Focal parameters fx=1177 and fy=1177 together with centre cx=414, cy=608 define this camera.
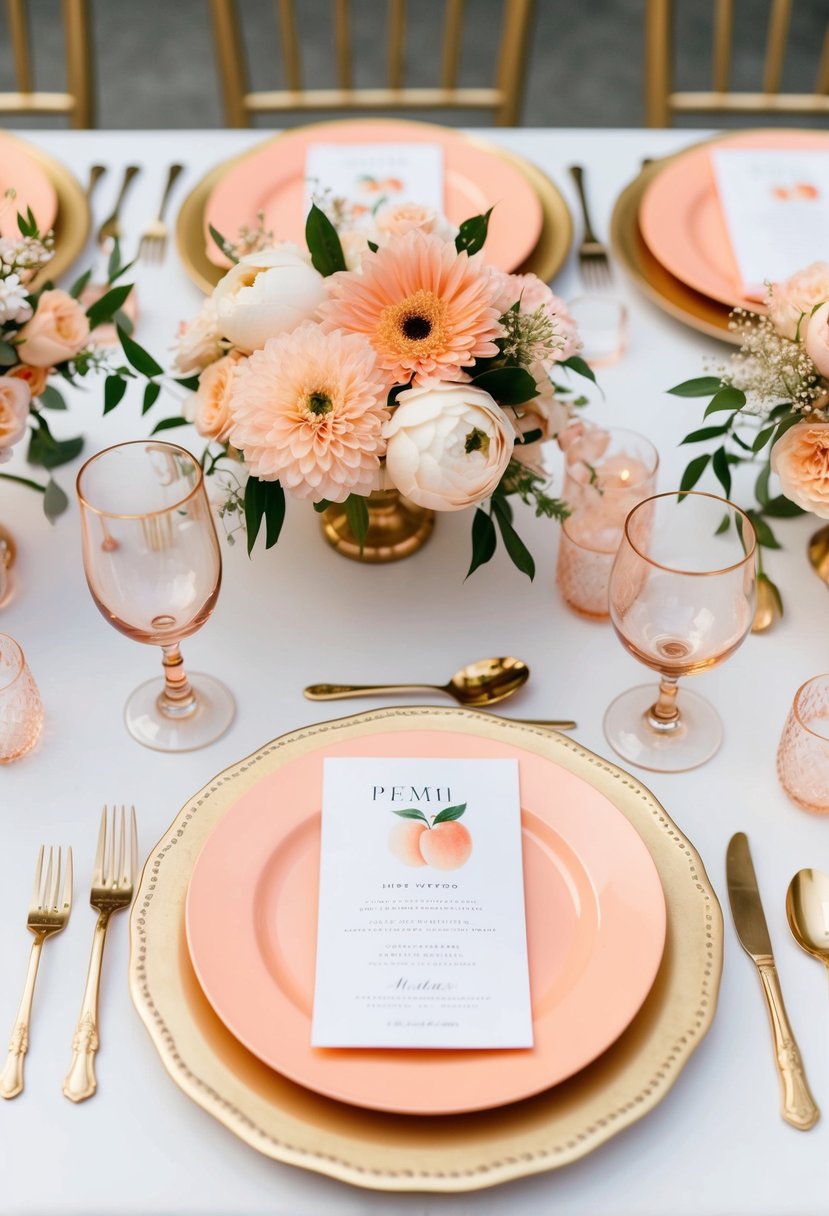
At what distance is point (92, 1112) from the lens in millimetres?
746

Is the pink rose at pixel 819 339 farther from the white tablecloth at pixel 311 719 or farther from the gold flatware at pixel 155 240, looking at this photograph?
the gold flatware at pixel 155 240

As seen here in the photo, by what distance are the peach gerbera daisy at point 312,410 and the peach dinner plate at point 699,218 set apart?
23.9 inches

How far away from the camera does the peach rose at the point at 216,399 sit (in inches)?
37.1

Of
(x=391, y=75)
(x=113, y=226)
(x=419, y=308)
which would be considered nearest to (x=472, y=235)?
(x=419, y=308)

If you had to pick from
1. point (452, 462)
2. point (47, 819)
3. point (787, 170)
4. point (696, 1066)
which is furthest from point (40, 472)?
point (787, 170)

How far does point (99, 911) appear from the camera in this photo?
2.78ft

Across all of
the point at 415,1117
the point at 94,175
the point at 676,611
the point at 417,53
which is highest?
the point at 417,53

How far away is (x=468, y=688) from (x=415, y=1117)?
375mm

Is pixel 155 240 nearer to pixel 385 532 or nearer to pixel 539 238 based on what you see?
pixel 539 238

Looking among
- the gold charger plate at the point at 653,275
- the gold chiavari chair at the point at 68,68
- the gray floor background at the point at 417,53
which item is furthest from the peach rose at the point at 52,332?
the gray floor background at the point at 417,53

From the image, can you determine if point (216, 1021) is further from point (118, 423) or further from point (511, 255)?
point (511, 255)

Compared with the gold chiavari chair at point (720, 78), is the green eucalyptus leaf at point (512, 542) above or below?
below

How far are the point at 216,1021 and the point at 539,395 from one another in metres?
0.54

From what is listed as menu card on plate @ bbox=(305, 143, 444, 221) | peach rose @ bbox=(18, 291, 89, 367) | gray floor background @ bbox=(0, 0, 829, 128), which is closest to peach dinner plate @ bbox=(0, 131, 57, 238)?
menu card on plate @ bbox=(305, 143, 444, 221)
